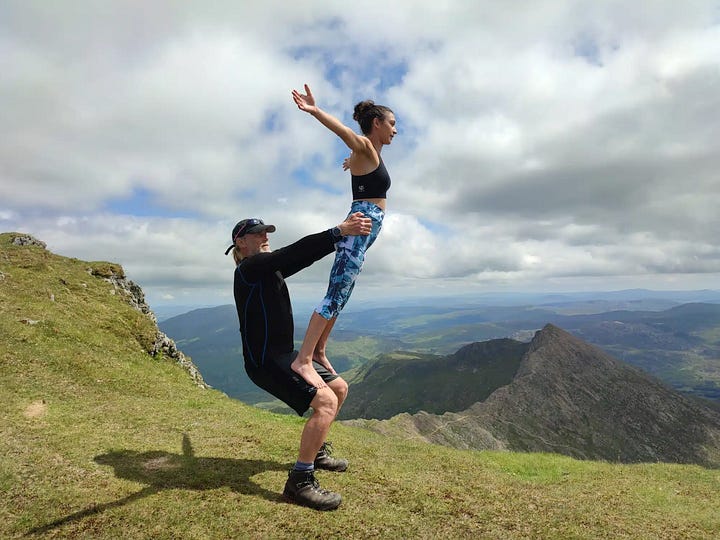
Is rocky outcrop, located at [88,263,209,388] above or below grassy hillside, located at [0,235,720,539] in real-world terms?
above

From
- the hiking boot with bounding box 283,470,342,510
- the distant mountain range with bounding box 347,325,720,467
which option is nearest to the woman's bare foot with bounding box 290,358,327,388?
the hiking boot with bounding box 283,470,342,510

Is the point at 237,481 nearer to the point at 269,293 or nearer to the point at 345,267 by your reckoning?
the point at 269,293

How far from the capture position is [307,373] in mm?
7078

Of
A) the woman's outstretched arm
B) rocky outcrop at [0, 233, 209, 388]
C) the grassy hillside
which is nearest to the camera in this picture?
the grassy hillside

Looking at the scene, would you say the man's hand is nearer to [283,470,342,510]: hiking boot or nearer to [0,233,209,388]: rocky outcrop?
[283,470,342,510]: hiking boot

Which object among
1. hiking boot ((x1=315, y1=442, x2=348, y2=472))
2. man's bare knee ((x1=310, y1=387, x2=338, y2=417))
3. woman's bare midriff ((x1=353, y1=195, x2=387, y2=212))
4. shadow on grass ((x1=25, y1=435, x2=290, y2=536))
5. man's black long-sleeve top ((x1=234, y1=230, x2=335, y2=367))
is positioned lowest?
hiking boot ((x1=315, y1=442, x2=348, y2=472))

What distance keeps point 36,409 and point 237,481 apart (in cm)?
849

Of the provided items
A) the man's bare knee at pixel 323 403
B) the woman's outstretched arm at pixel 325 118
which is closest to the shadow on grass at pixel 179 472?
the man's bare knee at pixel 323 403

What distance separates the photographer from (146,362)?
21.1m

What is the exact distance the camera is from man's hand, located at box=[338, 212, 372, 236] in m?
7.00

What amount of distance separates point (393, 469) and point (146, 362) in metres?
16.6

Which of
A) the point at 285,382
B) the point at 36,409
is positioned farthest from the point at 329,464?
the point at 36,409

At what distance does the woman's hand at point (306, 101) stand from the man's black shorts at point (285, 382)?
4.39 metres

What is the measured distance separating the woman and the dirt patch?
9631 millimetres
